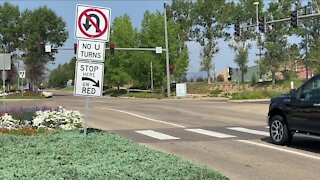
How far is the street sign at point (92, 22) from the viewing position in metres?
10.1

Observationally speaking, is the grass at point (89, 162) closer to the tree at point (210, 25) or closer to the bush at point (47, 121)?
the bush at point (47, 121)

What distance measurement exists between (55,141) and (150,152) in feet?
7.72

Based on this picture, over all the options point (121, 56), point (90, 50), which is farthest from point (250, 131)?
point (121, 56)

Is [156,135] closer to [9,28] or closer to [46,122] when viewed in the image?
[46,122]

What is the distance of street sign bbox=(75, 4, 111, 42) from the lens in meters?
10.1

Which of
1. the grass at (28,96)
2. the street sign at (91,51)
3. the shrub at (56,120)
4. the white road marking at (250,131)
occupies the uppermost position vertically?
the street sign at (91,51)

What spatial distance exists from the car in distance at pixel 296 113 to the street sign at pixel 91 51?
4.83 m

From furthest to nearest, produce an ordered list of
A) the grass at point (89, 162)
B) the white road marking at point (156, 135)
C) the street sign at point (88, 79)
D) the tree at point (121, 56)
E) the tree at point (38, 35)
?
the tree at point (38, 35) → the tree at point (121, 56) → the white road marking at point (156, 135) → the street sign at point (88, 79) → the grass at point (89, 162)

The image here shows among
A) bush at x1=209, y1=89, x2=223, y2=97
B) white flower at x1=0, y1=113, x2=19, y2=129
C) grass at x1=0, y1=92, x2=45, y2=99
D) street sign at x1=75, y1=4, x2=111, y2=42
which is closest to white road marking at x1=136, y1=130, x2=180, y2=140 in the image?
white flower at x1=0, y1=113, x2=19, y2=129

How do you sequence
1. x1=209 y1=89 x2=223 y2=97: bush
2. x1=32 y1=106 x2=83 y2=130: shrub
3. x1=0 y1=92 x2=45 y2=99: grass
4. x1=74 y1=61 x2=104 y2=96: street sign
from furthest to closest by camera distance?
x1=209 y1=89 x2=223 y2=97: bush, x1=0 y1=92 x2=45 y2=99: grass, x1=32 y1=106 x2=83 y2=130: shrub, x1=74 y1=61 x2=104 y2=96: street sign

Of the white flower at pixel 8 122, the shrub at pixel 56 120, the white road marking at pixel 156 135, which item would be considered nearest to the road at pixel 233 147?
the white road marking at pixel 156 135

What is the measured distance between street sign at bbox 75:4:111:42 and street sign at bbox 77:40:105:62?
0.40ft

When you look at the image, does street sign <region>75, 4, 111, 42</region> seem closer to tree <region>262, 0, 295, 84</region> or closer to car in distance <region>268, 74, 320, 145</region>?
car in distance <region>268, 74, 320, 145</region>

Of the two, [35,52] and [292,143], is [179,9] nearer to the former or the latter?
[35,52]
